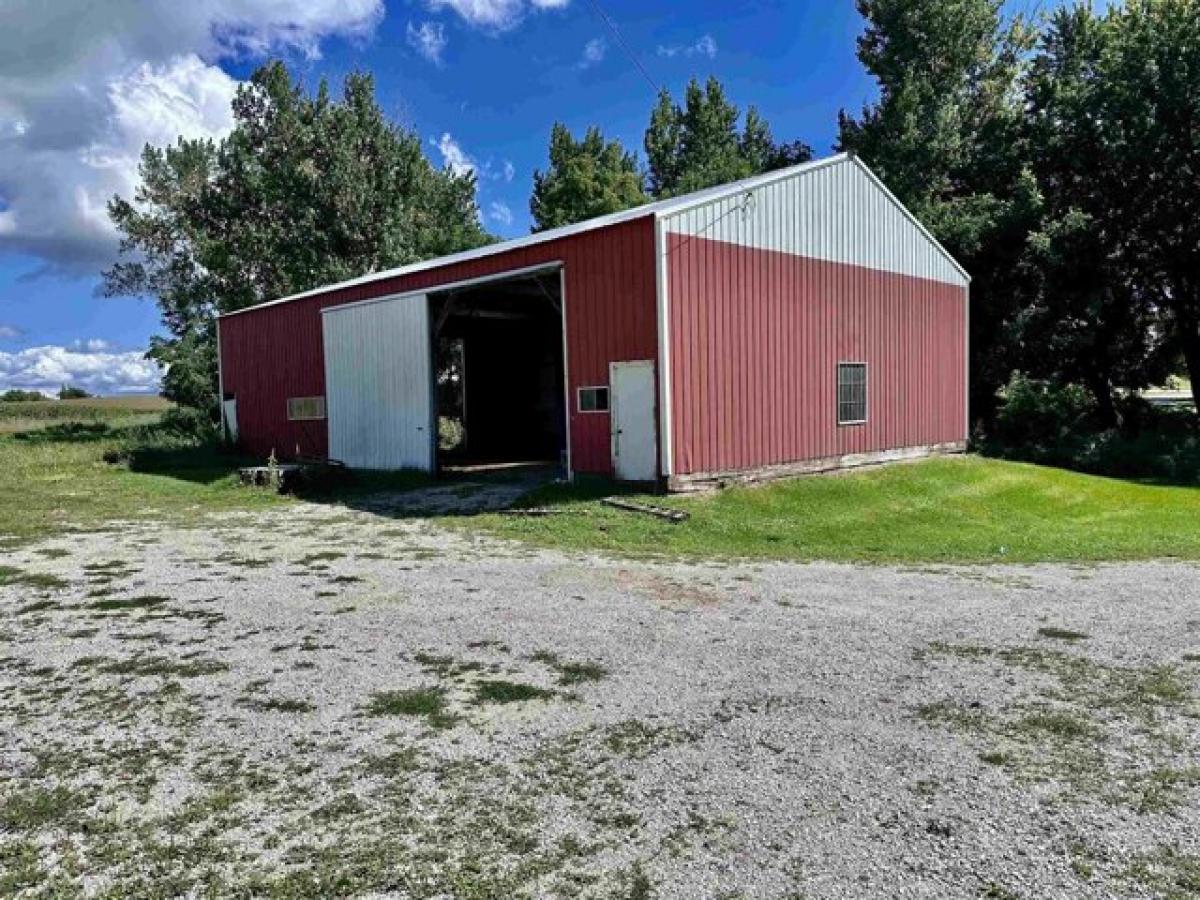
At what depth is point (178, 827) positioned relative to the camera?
3.22 m

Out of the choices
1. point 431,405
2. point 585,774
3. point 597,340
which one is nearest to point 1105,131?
point 597,340

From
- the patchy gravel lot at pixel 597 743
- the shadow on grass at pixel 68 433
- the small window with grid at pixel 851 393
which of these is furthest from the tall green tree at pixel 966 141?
the shadow on grass at pixel 68 433

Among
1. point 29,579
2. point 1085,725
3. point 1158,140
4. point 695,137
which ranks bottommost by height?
point 1085,725

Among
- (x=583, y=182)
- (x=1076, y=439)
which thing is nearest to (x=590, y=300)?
(x=1076, y=439)

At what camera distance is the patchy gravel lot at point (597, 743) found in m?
2.96

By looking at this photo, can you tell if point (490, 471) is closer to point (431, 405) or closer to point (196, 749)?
point (431, 405)

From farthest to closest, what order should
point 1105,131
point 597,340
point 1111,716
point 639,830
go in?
point 1105,131, point 597,340, point 1111,716, point 639,830

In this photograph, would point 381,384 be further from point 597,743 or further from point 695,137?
point 695,137

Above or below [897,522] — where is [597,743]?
above

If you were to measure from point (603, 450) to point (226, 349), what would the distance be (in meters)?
15.0

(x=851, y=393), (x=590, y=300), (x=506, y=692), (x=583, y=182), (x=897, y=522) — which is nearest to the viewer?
(x=506, y=692)

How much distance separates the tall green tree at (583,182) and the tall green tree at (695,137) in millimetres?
1399

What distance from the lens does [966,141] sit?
25578 millimetres

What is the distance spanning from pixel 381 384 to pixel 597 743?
46.6 feet
